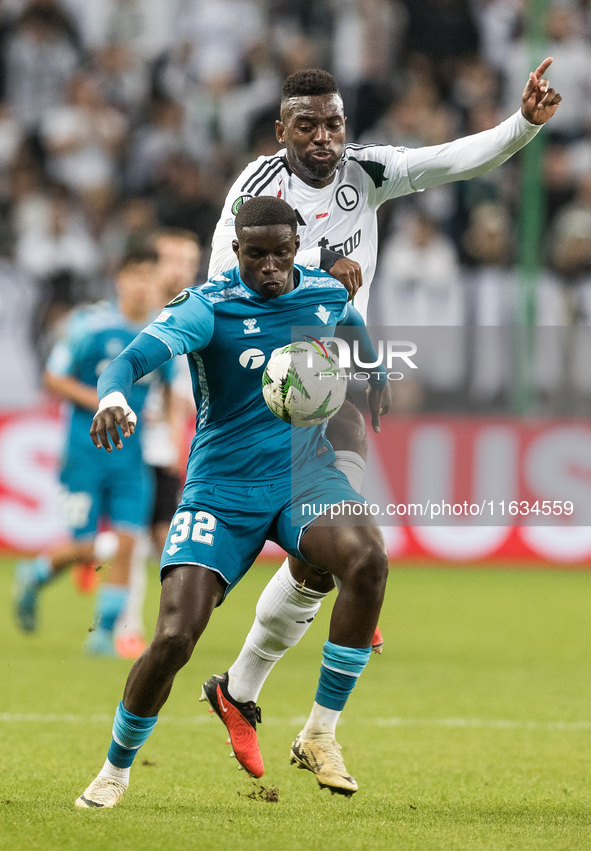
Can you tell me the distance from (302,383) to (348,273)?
0.66m

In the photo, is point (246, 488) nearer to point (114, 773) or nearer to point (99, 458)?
point (114, 773)

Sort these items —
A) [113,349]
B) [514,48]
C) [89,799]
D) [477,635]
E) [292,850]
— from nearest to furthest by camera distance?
[292,850]
[89,799]
[113,349]
[477,635]
[514,48]

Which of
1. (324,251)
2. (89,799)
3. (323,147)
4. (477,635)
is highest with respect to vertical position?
(323,147)

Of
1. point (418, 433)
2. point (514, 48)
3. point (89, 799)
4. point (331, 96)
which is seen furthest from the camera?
point (514, 48)

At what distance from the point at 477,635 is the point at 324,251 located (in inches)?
213

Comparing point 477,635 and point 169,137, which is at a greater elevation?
point 169,137

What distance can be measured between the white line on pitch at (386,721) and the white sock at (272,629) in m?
1.43

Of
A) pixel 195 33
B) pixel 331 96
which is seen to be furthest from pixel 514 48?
pixel 331 96

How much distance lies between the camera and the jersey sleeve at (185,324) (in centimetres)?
450

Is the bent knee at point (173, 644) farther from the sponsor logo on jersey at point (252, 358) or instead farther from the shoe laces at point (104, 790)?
the sponsor logo on jersey at point (252, 358)

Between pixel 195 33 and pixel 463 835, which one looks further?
pixel 195 33

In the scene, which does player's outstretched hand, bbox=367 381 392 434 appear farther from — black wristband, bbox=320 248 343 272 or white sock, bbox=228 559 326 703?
white sock, bbox=228 559 326 703

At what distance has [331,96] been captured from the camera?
5199 mm

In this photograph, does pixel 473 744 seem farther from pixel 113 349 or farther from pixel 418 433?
pixel 418 433
